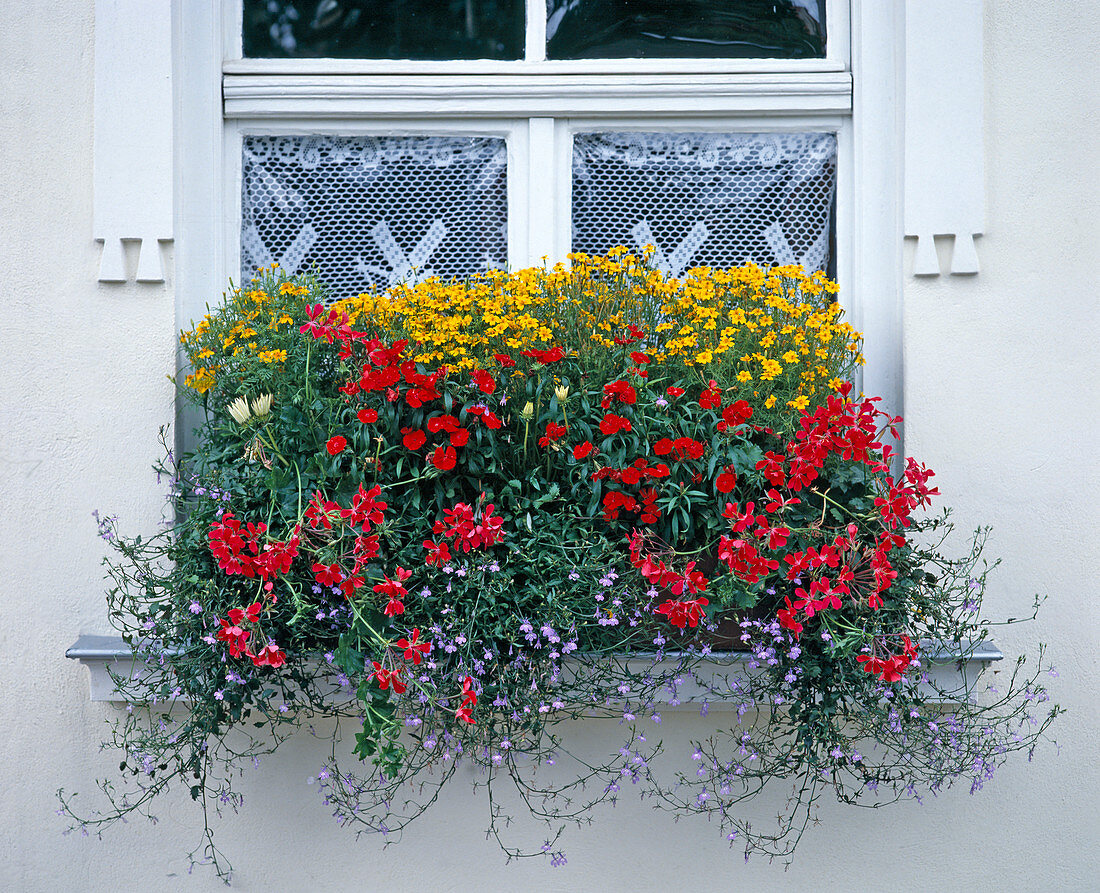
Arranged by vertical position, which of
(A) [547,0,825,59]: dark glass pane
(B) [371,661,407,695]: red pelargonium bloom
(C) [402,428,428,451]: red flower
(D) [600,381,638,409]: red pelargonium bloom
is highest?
(A) [547,0,825,59]: dark glass pane

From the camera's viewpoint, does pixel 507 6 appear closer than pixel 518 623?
No

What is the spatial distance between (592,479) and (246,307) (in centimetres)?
96

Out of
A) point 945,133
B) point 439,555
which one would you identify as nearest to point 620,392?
point 439,555

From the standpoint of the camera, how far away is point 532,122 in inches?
99.1

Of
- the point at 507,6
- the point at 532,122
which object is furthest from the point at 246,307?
the point at 507,6

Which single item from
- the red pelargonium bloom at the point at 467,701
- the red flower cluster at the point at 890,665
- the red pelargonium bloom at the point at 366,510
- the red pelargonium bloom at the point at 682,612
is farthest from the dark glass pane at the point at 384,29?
the red flower cluster at the point at 890,665

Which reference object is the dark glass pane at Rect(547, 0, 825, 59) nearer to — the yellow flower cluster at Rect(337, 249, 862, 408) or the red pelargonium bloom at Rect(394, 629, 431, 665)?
the yellow flower cluster at Rect(337, 249, 862, 408)

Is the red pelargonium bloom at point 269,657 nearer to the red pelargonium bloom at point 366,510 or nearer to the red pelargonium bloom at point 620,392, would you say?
the red pelargonium bloom at point 366,510

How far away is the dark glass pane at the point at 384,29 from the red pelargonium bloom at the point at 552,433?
1.17m

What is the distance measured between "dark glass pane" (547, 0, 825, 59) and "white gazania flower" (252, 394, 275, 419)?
1.26 metres

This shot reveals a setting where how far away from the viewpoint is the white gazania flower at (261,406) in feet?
6.62

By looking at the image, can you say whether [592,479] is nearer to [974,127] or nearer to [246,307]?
[246,307]

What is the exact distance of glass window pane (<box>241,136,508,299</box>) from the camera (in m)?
2.52

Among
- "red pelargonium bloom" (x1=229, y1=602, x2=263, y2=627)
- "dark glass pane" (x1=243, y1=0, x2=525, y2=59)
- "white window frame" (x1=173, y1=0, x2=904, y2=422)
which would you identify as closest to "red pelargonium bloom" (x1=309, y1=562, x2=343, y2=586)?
"red pelargonium bloom" (x1=229, y1=602, x2=263, y2=627)
